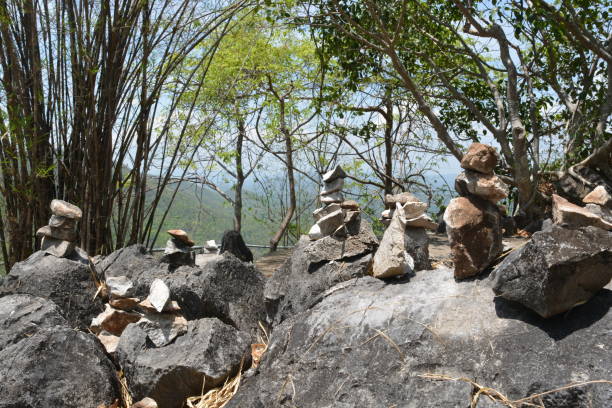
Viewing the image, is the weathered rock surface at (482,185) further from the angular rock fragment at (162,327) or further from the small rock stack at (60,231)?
the small rock stack at (60,231)

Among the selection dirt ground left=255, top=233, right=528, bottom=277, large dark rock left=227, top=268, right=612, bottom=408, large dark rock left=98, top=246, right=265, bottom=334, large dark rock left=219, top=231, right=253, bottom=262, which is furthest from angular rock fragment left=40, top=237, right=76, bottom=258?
large dark rock left=227, top=268, right=612, bottom=408

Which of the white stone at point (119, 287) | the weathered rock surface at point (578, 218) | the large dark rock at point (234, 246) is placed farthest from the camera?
the large dark rock at point (234, 246)

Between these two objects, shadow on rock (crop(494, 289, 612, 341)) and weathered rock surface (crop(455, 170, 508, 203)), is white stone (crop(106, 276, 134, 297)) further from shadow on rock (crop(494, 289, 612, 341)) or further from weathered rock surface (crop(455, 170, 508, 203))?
shadow on rock (crop(494, 289, 612, 341))

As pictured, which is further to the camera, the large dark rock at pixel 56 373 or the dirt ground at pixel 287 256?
the dirt ground at pixel 287 256

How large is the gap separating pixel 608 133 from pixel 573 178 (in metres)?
0.68

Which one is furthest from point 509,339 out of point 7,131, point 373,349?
point 7,131

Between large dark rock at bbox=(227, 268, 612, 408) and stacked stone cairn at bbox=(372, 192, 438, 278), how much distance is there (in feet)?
0.20

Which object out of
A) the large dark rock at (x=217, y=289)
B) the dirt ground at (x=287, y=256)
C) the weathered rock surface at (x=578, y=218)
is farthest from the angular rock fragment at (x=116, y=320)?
the weathered rock surface at (x=578, y=218)

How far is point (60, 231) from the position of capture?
296 cm

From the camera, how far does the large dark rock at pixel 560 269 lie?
55.9 inches

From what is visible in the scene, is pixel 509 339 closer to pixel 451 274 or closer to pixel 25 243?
pixel 451 274

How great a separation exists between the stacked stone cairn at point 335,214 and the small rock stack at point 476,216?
24.8 inches

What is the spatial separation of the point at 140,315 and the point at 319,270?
85cm

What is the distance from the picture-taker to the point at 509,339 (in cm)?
151
